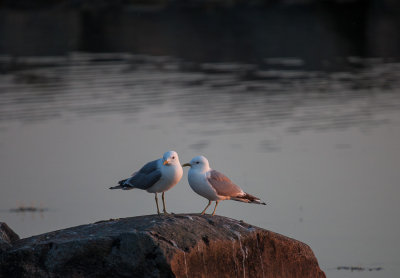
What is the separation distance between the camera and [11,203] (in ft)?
56.9

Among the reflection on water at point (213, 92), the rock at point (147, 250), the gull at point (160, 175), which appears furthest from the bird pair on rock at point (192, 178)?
the reflection on water at point (213, 92)

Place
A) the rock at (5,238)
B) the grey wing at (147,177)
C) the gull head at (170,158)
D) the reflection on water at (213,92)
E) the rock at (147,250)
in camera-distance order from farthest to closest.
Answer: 1. the reflection on water at (213,92)
2. the grey wing at (147,177)
3. the gull head at (170,158)
4. the rock at (5,238)
5. the rock at (147,250)

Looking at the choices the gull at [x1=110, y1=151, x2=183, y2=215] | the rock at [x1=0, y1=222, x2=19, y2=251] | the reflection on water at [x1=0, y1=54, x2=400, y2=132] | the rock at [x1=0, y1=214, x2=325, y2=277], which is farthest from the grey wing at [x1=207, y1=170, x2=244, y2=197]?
the reflection on water at [x1=0, y1=54, x2=400, y2=132]

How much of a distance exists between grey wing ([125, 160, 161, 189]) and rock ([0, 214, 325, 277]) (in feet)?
2.59

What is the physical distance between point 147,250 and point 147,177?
68.4 inches

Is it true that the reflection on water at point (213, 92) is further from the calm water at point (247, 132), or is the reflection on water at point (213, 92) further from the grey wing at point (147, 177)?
the grey wing at point (147, 177)

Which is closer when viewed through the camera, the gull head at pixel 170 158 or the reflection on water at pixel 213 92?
the gull head at pixel 170 158

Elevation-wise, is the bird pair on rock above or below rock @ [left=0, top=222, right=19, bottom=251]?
above

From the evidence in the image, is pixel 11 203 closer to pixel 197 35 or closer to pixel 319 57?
pixel 319 57

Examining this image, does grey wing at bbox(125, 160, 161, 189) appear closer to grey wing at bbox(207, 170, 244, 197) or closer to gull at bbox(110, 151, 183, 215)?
gull at bbox(110, 151, 183, 215)

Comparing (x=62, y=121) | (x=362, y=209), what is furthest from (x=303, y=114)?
(x=362, y=209)

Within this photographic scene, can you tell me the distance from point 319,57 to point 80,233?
2779cm

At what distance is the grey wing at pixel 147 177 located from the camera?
11.1 metres

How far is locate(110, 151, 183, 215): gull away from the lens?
11.0m
